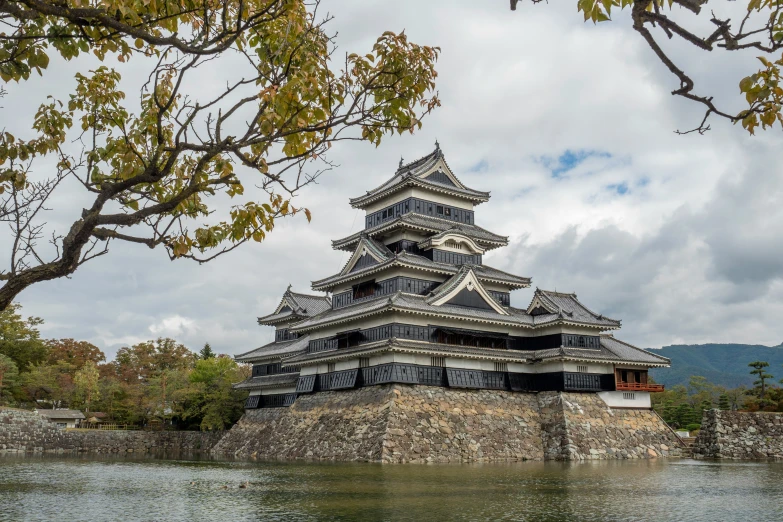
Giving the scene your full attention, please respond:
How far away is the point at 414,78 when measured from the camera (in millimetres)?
8602

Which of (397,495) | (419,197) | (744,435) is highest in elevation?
(419,197)

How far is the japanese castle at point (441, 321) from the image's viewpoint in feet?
125

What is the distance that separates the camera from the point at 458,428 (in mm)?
36156

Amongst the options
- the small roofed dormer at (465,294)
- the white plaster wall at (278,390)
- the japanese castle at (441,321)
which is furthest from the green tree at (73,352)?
the small roofed dormer at (465,294)

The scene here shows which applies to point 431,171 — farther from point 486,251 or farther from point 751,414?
point 751,414

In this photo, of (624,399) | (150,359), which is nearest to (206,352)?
(150,359)

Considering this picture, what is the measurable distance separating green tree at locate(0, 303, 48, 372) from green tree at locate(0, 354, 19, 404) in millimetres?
5125

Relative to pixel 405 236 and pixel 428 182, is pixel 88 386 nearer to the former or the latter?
pixel 405 236

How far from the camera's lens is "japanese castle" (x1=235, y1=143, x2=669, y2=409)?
38.1m

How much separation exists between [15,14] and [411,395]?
1239 inches

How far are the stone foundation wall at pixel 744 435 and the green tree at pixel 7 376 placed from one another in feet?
200

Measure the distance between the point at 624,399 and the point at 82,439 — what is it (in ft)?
141

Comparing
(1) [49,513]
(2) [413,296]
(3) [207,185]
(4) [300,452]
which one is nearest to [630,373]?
(2) [413,296]

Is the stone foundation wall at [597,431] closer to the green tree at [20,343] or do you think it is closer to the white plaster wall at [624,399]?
the white plaster wall at [624,399]
